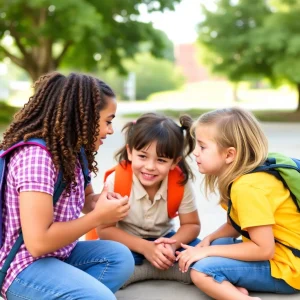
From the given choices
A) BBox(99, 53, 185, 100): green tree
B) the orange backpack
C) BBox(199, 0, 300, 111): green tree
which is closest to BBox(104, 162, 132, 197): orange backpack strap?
the orange backpack

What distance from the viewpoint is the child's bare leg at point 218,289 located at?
2.54 metres

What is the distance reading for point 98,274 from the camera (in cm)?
249

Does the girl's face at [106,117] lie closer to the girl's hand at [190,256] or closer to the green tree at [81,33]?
the girl's hand at [190,256]

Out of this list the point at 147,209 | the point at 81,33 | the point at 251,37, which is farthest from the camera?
the point at 251,37

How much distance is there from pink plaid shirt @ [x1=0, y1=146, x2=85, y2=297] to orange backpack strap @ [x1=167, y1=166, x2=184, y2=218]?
81 cm

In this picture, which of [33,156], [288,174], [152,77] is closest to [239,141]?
[288,174]

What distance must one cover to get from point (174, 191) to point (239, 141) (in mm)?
550

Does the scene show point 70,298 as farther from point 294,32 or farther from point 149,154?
point 294,32

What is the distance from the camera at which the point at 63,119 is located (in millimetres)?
2248

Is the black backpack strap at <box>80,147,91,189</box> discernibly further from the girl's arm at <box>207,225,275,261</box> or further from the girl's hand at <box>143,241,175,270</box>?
the girl's arm at <box>207,225,275,261</box>

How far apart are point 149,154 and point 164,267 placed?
22.9 inches

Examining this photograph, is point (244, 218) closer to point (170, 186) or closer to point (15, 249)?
point (170, 186)

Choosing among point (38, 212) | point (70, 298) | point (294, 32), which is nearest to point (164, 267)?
point (70, 298)

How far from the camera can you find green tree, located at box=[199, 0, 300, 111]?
1552 centimetres
